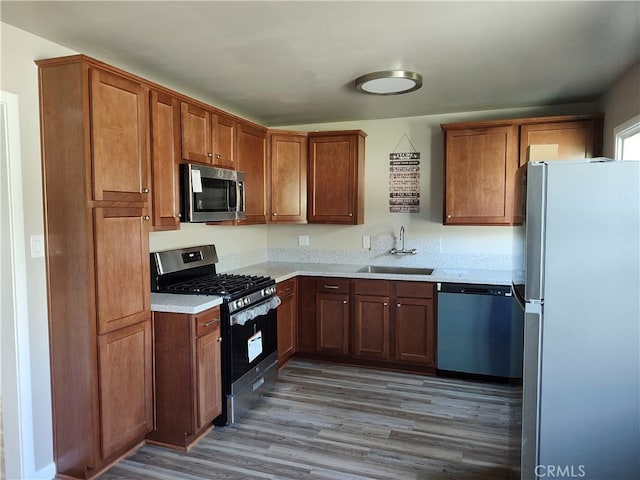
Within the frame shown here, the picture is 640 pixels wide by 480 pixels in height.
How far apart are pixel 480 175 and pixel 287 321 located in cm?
215

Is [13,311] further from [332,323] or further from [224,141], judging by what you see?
[332,323]

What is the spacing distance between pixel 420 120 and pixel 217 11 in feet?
8.75

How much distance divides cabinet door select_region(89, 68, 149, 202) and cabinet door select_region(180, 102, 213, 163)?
14.5 inches

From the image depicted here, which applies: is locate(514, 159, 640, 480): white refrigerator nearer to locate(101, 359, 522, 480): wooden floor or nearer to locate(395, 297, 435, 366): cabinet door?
locate(101, 359, 522, 480): wooden floor

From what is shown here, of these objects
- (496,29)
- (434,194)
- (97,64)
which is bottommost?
(434,194)

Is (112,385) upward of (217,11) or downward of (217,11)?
downward

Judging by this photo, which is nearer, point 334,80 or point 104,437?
point 104,437

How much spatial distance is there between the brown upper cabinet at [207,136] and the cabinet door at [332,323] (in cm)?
152

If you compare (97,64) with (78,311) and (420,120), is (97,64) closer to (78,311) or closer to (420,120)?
(78,311)

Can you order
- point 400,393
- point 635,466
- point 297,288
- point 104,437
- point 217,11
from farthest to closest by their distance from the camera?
point 297,288 → point 400,393 → point 104,437 → point 217,11 → point 635,466

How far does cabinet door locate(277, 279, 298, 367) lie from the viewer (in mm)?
3824

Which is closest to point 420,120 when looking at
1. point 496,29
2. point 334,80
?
point 334,80

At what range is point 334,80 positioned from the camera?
3055 millimetres

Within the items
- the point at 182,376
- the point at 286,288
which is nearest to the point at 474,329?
the point at 286,288
